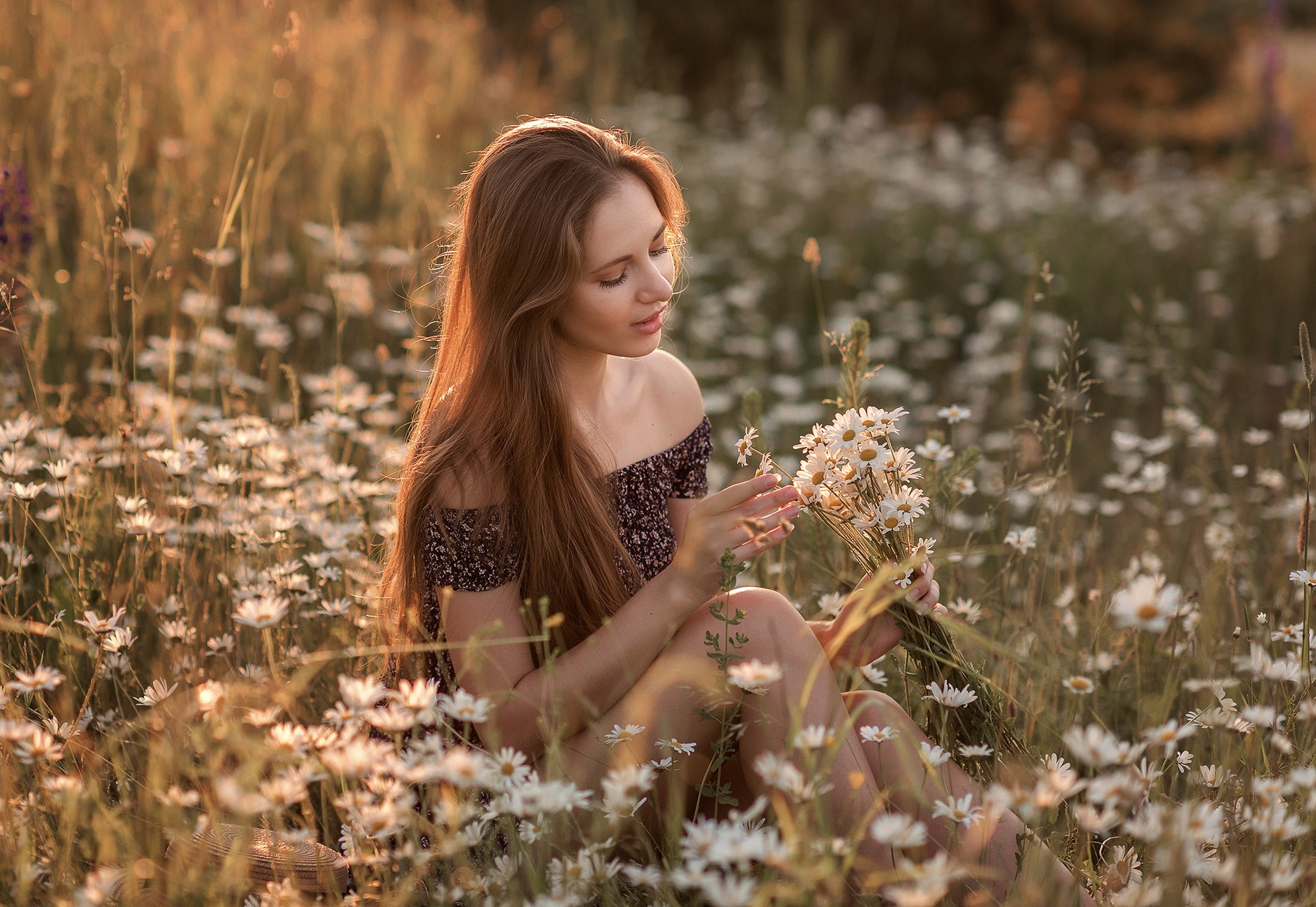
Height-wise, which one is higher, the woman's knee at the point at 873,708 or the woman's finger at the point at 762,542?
the woman's finger at the point at 762,542

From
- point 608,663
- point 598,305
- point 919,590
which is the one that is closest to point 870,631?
point 919,590

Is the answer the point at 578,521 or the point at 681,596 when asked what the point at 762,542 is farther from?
the point at 578,521

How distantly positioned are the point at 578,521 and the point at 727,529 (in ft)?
1.13

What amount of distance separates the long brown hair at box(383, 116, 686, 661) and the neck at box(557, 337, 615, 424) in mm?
72

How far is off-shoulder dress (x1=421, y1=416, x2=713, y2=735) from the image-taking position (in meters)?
1.88

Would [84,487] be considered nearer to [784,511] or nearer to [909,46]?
[784,511]

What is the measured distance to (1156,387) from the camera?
4883 mm

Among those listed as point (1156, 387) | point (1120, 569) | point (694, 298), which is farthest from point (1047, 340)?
point (1120, 569)

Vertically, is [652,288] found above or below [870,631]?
above

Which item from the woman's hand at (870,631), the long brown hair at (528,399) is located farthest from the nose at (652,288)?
the woman's hand at (870,631)

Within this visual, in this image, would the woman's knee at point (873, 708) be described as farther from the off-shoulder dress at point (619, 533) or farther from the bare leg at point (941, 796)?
the off-shoulder dress at point (619, 533)

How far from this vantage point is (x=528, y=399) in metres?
1.93

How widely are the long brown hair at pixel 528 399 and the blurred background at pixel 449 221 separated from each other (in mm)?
400

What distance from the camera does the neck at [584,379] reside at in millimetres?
2049
